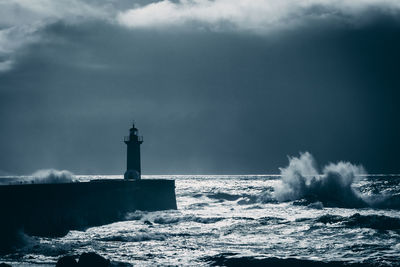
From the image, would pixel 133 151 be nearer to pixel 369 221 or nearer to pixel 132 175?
pixel 132 175

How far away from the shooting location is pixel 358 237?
20750mm

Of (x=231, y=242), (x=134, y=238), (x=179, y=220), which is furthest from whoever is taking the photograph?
(x=179, y=220)

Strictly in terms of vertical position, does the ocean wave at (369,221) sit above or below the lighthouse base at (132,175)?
below

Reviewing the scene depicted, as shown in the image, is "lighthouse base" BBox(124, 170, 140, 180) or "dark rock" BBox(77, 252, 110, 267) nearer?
"dark rock" BBox(77, 252, 110, 267)

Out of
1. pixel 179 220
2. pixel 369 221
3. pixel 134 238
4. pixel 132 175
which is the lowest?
pixel 179 220

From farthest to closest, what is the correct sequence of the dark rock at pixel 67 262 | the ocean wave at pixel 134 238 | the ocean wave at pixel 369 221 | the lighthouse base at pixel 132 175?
the lighthouse base at pixel 132 175
the ocean wave at pixel 369 221
the ocean wave at pixel 134 238
the dark rock at pixel 67 262

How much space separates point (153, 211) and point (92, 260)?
24.0 meters

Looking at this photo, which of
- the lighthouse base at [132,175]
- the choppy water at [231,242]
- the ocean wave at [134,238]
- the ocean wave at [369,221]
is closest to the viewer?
the choppy water at [231,242]

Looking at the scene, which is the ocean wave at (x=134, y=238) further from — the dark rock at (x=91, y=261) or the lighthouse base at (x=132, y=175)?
the lighthouse base at (x=132, y=175)

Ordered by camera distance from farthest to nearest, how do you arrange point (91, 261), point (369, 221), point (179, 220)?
point (179, 220) → point (369, 221) → point (91, 261)

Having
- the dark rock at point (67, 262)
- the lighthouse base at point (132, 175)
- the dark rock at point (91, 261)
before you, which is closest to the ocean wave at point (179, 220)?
the lighthouse base at point (132, 175)

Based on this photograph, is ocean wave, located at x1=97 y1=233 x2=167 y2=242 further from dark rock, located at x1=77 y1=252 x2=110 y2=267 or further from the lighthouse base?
the lighthouse base

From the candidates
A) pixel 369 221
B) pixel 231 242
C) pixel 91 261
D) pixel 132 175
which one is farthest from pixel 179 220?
pixel 91 261

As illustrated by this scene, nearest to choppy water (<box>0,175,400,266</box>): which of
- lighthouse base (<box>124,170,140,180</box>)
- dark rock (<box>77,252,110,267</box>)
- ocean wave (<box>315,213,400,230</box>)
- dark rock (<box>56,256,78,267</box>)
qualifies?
ocean wave (<box>315,213,400,230</box>)
